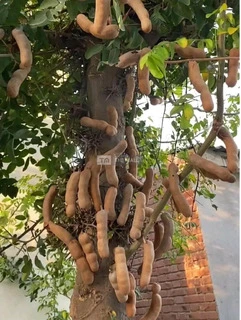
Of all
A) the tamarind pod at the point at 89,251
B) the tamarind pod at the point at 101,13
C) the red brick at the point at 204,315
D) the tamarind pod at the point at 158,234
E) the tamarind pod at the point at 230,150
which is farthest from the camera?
the red brick at the point at 204,315

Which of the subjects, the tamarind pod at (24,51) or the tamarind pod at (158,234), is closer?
the tamarind pod at (24,51)

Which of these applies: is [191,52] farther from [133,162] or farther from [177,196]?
[133,162]

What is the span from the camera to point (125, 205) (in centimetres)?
103

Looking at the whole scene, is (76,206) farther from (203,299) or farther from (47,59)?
(203,299)

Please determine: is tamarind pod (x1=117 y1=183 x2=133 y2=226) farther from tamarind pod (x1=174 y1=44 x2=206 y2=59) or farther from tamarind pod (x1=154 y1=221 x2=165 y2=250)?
tamarind pod (x1=174 y1=44 x2=206 y2=59)

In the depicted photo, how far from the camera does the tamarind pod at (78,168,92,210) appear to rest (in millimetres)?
1001

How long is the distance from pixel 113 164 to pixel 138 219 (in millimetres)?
137

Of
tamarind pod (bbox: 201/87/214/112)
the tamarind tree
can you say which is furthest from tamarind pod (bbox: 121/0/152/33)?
tamarind pod (bbox: 201/87/214/112)

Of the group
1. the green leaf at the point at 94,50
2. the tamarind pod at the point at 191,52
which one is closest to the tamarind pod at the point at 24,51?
the green leaf at the point at 94,50

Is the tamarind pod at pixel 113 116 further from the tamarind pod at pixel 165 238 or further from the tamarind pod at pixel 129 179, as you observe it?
the tamarind pod at pixel 165 238

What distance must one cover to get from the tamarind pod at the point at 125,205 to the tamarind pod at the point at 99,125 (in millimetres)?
115

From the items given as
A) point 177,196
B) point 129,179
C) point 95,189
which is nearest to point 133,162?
point 129,179

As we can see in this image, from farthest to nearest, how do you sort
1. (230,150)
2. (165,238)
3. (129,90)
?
(129,90)
(165,238)
(230,150)

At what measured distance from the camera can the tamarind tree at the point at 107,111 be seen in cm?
85
